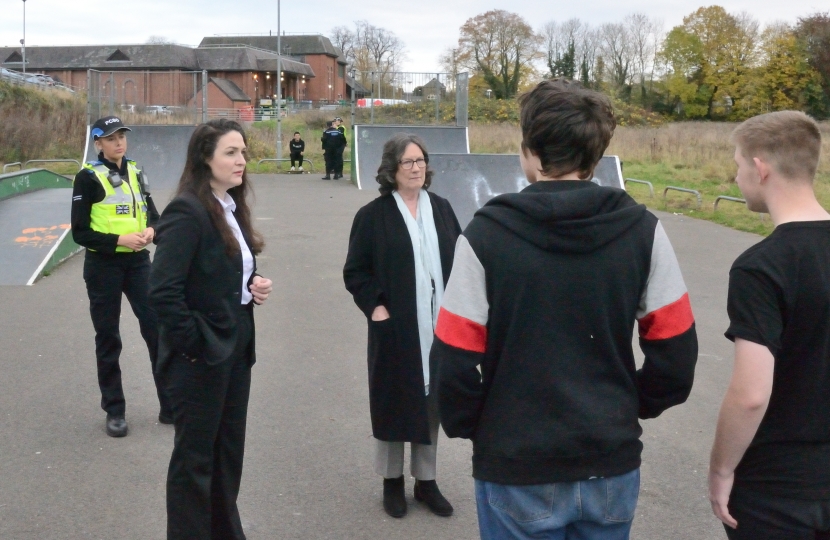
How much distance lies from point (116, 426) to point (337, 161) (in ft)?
68.6

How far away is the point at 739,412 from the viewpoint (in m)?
2.27

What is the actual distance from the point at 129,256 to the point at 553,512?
13.1ft

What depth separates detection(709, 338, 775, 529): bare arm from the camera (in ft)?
7.29

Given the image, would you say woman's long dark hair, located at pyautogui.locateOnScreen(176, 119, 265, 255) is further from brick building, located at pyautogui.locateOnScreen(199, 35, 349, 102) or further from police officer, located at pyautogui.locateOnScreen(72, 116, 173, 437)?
brick building, located at pyautogui.locateOnScreen(199, 35, 349, 102)

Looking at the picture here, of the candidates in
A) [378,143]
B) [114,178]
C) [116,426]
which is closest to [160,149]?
[378,143]

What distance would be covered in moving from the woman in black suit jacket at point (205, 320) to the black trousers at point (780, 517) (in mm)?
2060

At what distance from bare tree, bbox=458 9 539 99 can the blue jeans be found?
7252 centimetres

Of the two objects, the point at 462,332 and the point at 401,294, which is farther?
the point at 401,294

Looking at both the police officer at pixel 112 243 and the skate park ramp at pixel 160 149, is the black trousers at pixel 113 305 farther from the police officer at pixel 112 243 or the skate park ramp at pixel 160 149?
the skate park ramp at pixel 160 149

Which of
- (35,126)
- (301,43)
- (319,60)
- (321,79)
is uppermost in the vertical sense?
(301,43)

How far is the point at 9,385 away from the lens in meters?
6.39

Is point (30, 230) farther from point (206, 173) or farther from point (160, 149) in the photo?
point (160, 149)

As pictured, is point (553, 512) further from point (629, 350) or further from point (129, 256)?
point (129, 256)

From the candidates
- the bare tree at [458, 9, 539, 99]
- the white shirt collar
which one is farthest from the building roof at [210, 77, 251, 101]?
the white shirt collar
